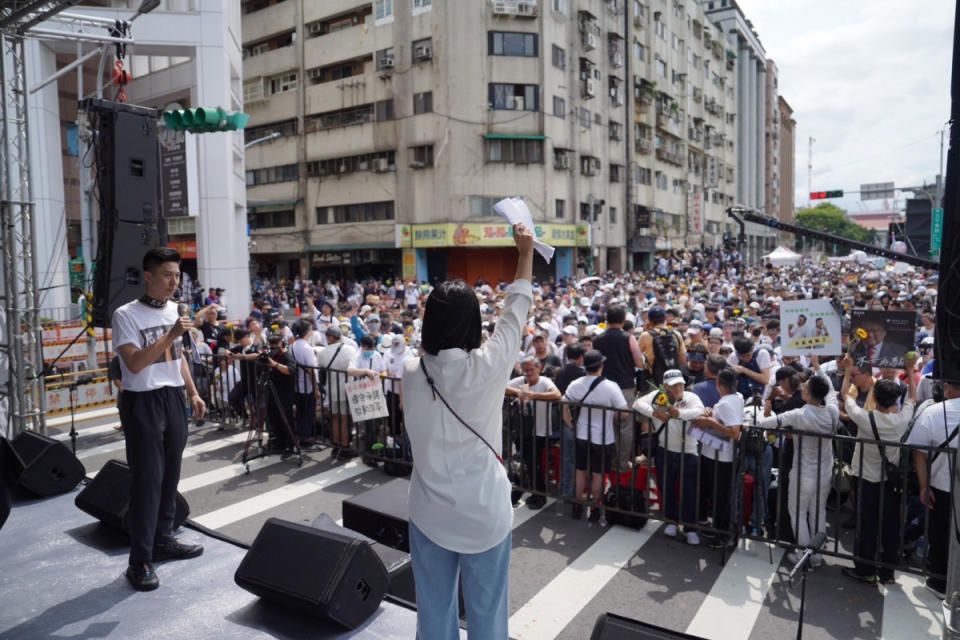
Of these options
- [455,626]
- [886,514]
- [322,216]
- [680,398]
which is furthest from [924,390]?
[322,216]

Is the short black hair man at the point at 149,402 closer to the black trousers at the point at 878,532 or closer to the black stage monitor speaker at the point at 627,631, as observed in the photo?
the black stage monitor speaker at the point at 627,631

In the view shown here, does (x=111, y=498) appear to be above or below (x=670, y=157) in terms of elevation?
below

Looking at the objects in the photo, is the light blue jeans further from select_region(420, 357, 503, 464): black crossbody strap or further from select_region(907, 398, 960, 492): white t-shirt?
select_region(907, 398, 960, 492): white t-shirt

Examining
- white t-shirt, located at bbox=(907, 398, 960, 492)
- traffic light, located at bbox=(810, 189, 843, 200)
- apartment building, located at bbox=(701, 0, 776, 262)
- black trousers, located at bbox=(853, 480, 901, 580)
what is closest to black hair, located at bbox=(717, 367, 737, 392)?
black trousers, located at bbox=(853, 480, 901, 580)

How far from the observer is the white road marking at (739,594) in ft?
15.5

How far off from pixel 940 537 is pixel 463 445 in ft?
15.5

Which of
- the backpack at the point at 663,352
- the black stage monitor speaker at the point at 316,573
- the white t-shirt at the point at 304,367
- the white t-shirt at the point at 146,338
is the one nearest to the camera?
the black stage monitor speaker at the point at 316,573

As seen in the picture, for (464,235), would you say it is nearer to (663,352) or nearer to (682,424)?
(663,352)

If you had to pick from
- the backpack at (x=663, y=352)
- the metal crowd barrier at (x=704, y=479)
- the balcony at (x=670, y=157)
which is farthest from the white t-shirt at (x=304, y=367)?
the balcony at (x=670, y=157)

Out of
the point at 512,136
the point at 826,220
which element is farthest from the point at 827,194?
the point at 826,220

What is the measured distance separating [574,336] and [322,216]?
30.9m

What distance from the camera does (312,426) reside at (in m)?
9.15

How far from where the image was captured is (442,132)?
34125 millimetres

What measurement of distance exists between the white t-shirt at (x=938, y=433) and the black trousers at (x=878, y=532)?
37 centimetres
